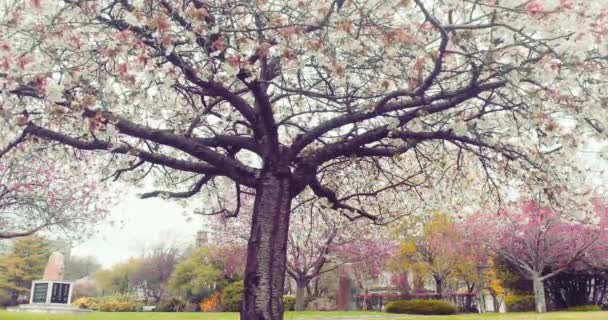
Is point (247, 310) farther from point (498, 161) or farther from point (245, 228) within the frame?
point (245, 228)

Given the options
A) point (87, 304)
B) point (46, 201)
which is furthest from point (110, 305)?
point (46, 201)

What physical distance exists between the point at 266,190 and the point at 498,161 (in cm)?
307

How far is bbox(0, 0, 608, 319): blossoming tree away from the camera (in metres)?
4.28

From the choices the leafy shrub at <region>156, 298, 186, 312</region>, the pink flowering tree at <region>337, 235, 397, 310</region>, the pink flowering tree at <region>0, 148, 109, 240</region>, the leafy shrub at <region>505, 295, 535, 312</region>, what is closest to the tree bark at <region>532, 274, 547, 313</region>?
the leafy shrub at <region>505, 295, 535, 312</region>

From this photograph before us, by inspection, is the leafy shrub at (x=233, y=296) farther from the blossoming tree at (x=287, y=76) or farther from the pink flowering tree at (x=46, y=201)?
the blossoming tree at (x=287, y=76)

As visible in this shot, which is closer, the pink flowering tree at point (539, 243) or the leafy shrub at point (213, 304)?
the pink flowering tree at point (539, 243)

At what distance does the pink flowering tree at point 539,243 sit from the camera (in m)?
23.0

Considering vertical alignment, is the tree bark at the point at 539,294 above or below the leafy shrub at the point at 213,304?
→ above

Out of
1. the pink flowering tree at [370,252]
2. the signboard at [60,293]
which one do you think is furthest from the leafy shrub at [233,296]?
the signboard at [60,293]

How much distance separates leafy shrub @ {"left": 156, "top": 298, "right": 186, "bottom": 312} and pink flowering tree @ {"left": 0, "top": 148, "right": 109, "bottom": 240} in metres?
15.4

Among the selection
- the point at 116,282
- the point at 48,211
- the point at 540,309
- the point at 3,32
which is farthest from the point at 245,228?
the point at 116,282

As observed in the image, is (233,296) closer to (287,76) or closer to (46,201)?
(46,201)

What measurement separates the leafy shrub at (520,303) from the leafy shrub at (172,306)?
18.6m

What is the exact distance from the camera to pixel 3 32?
186 inches
